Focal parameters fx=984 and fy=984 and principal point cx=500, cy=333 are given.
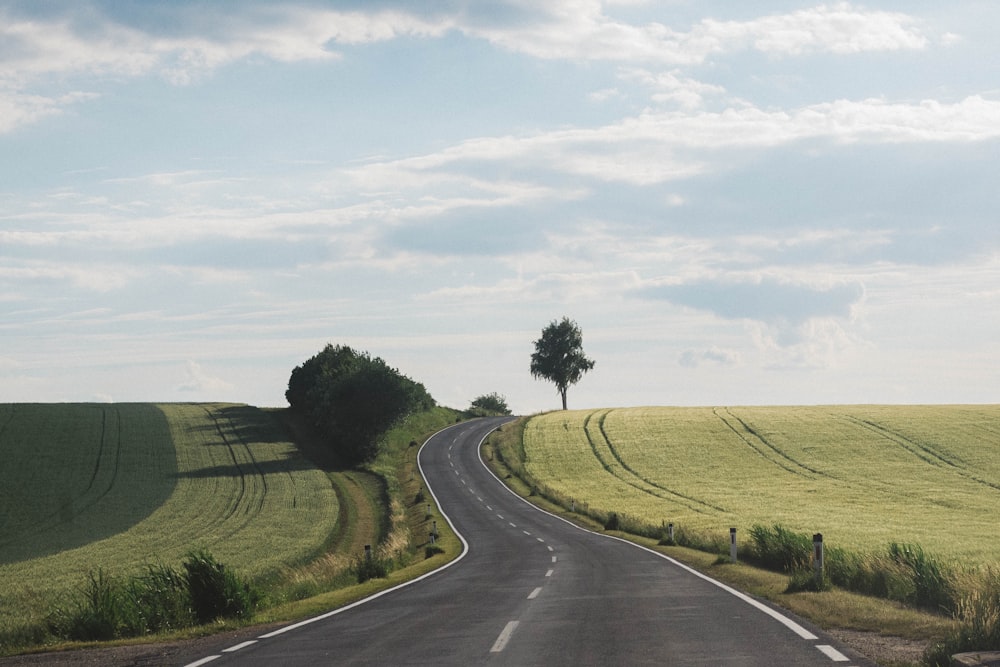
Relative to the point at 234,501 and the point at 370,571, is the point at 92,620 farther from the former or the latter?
the point at 234,501

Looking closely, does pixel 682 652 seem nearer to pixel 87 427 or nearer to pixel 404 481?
A: pixel 404 481

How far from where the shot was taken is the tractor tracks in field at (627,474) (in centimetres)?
5447

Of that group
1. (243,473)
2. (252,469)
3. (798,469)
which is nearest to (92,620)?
(243,473)

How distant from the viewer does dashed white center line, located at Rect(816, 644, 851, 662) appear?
452 inches

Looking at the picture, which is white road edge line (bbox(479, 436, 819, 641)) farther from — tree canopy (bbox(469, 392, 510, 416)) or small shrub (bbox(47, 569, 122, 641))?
tree canopy (bbox(469, 392, 510, 416))

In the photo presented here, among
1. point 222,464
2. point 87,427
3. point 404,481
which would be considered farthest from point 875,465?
point 87,427

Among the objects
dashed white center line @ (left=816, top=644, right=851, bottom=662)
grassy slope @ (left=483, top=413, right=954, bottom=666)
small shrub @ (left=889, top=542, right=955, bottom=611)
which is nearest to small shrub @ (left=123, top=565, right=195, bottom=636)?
grassy slope @ (left=483, top=413, right=954, bottom=666)

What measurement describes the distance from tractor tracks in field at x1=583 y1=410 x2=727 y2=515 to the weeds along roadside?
17340mm

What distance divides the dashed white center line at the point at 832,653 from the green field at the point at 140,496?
1506cm

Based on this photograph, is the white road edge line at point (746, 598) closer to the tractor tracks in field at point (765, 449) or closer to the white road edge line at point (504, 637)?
the white road edge line at point (504, 637)

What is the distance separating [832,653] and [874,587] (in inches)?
375

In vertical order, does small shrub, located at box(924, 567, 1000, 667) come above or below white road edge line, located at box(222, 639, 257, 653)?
above

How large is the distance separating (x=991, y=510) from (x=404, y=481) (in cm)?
4439

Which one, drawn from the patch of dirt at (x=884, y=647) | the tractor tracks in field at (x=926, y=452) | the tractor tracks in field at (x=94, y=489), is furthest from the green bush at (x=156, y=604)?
the tractor tracks in field at (x=926, y=452)
